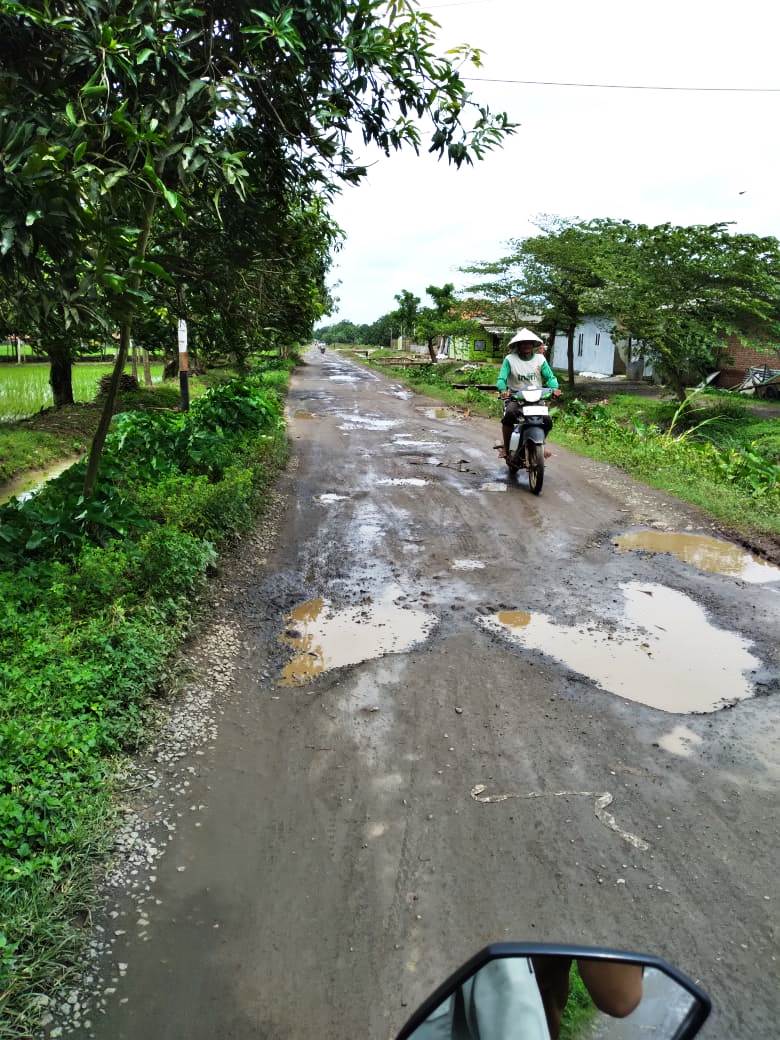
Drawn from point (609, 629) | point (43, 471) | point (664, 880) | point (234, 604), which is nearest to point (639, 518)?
point (609, 629)

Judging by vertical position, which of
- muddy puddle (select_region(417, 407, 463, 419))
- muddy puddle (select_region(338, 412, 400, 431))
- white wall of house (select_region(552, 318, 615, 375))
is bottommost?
muddy puddle (select_region(338, 412, 400, 431))

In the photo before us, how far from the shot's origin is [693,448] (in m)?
12.8

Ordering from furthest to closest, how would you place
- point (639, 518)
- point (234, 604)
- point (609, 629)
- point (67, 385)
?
point (67, 385)
point (639, 518)
point (234, 604)
point (609, 629)

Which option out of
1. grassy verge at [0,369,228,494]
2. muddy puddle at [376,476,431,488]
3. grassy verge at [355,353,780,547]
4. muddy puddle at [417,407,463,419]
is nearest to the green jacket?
muddy puddle at [376,476,431,488]

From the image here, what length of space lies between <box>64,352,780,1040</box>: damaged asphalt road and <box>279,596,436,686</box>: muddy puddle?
2cm

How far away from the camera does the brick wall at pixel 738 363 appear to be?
26453 mm

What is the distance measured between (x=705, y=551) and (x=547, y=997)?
6.10 metres

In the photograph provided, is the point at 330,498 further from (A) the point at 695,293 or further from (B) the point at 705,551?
(A) the point at 695,293

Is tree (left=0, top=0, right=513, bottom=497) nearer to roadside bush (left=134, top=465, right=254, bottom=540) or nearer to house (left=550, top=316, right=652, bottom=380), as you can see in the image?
roadside bush (left=134, top=465, right=254, bottom=540)

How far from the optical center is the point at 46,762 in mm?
2996

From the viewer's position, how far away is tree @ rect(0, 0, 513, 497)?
11.7 ft

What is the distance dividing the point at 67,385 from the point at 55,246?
14163mm

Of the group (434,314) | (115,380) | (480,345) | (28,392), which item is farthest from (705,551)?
(480,345)

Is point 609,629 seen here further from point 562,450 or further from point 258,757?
point 562,450
